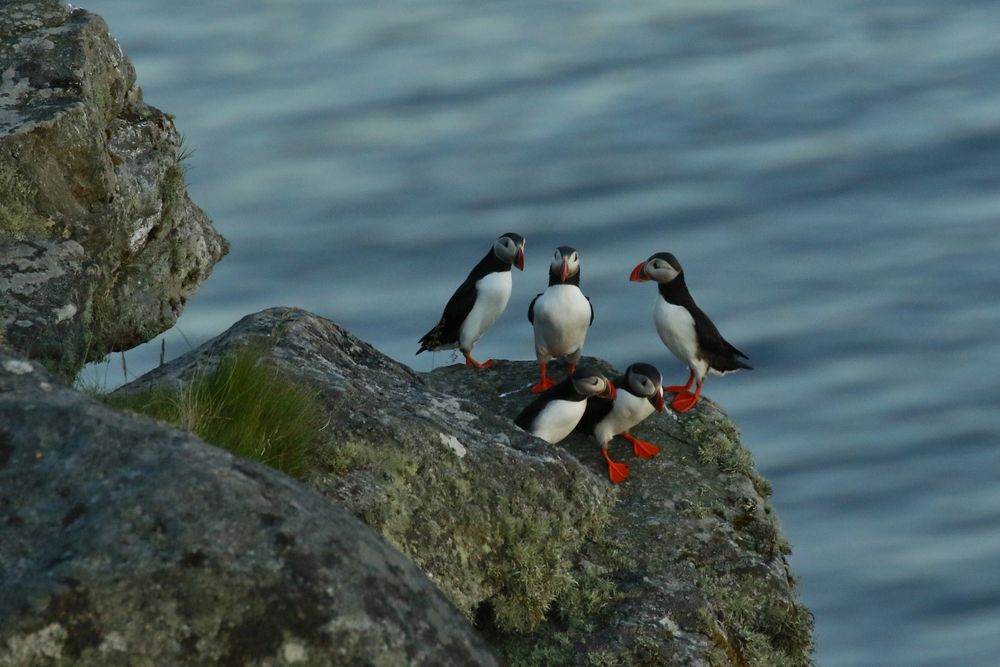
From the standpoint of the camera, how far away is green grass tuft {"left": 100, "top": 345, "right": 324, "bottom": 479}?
20.7ft

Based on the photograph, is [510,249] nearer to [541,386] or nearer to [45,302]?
[541,386]

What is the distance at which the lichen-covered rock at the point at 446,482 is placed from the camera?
671 cm

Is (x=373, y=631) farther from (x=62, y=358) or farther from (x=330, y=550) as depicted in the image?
(x=62, y=358)

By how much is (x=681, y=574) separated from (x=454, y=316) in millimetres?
4885

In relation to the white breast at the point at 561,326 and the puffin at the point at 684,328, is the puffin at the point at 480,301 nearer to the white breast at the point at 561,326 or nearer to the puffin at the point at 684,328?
the white breast at the point at 561,326

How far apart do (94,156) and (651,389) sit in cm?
342

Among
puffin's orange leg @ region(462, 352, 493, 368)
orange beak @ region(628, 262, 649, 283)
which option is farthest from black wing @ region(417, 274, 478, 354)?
orange beak @ region(628, 262, 649, 283)

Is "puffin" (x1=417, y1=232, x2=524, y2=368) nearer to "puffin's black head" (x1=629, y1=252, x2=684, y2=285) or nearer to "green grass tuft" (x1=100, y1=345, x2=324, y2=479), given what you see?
"puffin's black head" (x1=629, y1=252, x2=684, y2=285)

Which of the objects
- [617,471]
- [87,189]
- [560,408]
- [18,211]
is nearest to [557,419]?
[560,408]

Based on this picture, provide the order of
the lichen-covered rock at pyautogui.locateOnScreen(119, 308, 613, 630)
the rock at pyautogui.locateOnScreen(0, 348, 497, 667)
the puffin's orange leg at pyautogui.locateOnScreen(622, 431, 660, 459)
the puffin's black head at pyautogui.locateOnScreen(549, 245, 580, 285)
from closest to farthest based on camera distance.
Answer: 1. the rock at pyautogui.locateOnScreen(0, 348, 497, 667)
2. the lichen-covered rock at pyautogui.locateOnScreen(119, 308, 613, 630)
3. the puffin's orange leg at pyautogui.locateOnScreen(622, 431, 660, 459)
4. the puffin's black head at pyautogui.locateOnScreen(549, 245, 580, 285)

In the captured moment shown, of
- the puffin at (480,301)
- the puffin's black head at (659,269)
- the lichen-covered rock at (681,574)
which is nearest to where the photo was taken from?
the lichen-covered rock at (681,574)

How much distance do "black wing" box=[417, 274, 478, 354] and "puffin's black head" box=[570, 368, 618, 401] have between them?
8.01 ft

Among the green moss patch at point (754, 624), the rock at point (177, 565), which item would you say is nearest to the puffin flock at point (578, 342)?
the green moss patch at point (754, 624)

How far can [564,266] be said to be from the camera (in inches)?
452
